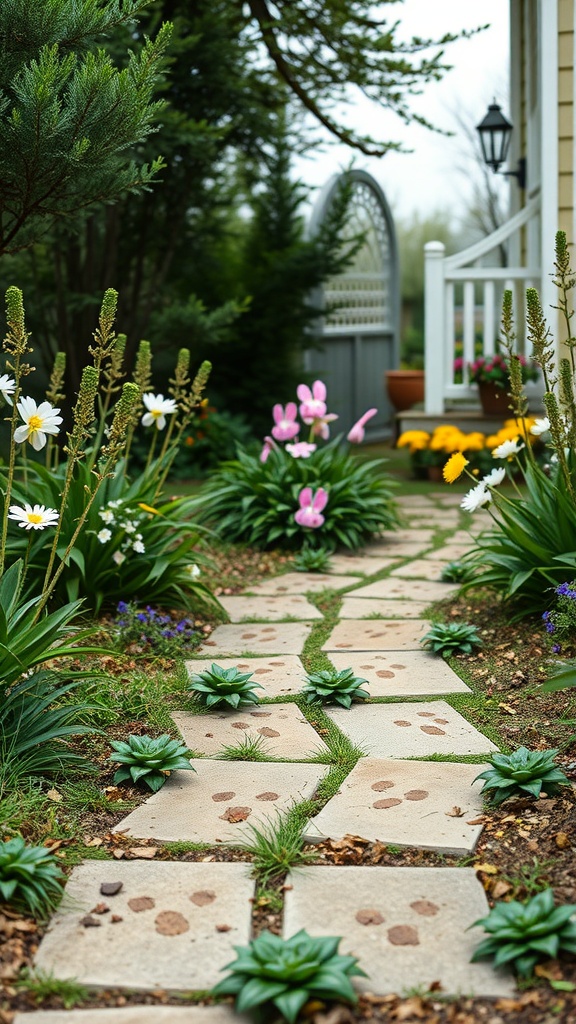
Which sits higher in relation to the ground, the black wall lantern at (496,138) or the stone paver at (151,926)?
the black wall lantern at (496,138)

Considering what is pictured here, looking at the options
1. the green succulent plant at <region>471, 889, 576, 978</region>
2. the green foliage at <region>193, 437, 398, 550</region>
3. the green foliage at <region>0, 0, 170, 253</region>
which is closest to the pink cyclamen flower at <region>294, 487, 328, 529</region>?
the green foliage at <region>193, 437, 398, 550</region>

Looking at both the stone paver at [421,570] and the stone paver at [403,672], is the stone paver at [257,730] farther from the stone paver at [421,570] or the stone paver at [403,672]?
the stone paver at [421,570]

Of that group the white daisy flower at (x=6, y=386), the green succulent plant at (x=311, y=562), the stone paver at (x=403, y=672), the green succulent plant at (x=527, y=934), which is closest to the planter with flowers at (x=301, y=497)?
the green succulent plant at (x=311, y=562)

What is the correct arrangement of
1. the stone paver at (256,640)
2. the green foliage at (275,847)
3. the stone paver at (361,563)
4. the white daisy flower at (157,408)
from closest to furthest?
the green foliage at (275,847), the stone paver at (256,640), the white daisy flower at (157,408), the stone paver at (361,563)

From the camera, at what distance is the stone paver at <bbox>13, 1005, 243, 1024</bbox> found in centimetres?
171

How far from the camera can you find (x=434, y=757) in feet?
9.09

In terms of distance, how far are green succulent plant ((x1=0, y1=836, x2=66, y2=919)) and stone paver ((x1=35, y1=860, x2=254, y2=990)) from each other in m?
0.03

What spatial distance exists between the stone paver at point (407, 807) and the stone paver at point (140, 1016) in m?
0.62

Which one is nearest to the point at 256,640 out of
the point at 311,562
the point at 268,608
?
the point at 268,608

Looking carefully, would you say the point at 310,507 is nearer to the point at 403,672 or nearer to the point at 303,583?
the point at 303,583

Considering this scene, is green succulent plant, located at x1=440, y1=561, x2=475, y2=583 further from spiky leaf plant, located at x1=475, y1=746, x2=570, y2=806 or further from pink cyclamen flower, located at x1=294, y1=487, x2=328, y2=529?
spiky leaf plant, located at x1=475, y1=746, x2=570, y2=806

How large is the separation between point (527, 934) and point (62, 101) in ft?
8.38

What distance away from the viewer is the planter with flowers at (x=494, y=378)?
7730mm

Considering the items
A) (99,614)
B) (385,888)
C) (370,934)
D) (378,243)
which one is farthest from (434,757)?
(378,243)
